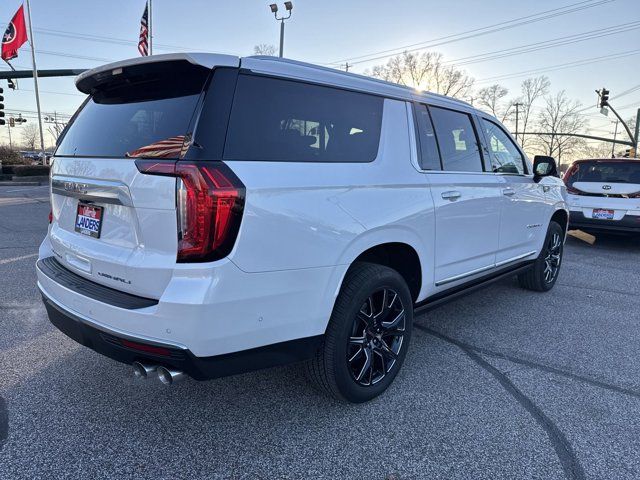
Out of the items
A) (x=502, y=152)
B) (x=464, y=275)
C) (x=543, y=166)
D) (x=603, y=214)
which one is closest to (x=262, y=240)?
(x=464, y=275)

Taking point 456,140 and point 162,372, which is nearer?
point 162,372

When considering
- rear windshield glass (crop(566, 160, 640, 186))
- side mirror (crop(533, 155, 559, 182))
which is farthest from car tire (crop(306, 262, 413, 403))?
rear windshield glass (crop(566, 160, 640, 186))

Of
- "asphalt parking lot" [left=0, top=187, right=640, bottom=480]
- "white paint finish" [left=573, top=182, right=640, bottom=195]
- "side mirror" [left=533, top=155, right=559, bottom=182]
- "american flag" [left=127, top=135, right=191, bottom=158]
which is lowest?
"asphalt parking lot" [left=0, top=187, right=640, bottom=480]

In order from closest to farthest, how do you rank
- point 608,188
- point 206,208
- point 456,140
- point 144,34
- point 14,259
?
point 206,208 < point 456,140 < point 14,259 < point 608,188 < point 144,34

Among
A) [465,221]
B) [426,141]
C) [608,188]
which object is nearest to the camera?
[426,141]

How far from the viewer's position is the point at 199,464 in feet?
7.43

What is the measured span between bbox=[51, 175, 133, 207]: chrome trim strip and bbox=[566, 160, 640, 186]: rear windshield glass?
9.00 metres

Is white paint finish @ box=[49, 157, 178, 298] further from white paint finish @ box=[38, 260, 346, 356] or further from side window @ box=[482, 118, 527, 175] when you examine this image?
side window @ box=[482, 118, 527, 175]

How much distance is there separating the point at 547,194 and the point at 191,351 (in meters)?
4.40

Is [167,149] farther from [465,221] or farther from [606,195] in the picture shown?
[606,195]

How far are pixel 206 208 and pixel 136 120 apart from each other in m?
0.81

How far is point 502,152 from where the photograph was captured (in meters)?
4.36

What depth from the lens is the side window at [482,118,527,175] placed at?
4.16 meters

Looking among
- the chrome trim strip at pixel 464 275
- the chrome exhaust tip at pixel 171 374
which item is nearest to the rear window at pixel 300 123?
the chrome exhaust tip at pixel 171 374
